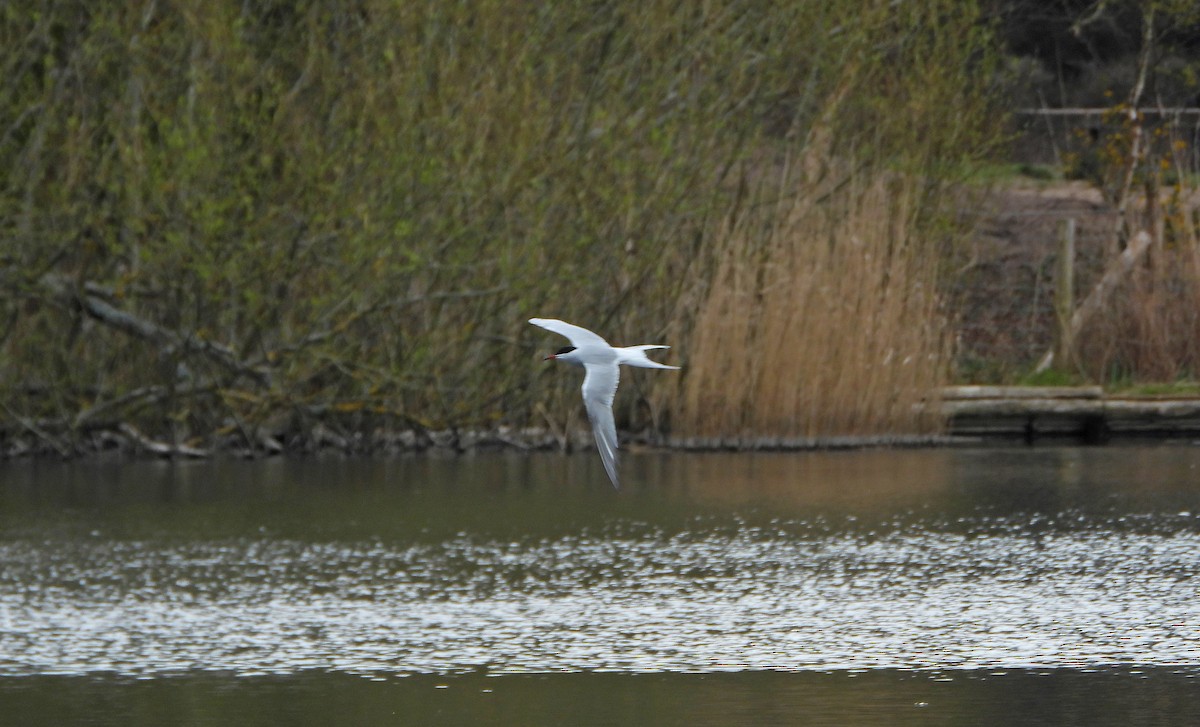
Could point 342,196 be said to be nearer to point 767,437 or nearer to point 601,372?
point 767,437

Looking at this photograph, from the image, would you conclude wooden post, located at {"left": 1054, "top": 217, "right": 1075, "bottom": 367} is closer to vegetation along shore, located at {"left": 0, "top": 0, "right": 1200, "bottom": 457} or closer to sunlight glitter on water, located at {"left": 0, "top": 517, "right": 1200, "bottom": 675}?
vegetation along shore, located at {"left": 0, "top": 0, "right": 1200, "bottom": 457}

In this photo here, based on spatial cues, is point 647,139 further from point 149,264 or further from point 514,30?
point 149,264

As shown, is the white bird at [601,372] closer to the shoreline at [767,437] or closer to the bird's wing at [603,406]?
the bird's wing at [603,406]

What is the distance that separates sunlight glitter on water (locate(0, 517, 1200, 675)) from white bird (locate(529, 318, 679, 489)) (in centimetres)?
78

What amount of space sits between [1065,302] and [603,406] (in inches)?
516

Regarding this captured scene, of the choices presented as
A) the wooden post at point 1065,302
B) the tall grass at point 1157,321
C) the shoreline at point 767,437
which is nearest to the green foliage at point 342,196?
the shoreline at point 767,437

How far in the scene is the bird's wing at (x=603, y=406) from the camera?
8.00 metres

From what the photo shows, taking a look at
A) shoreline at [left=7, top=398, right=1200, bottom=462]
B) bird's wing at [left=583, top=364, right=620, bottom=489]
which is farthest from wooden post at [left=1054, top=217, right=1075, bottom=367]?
bird's wing at [left=583, top=364, right=620, bottom=489]

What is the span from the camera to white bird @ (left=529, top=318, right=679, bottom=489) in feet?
26.4

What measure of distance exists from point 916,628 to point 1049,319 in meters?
14.4

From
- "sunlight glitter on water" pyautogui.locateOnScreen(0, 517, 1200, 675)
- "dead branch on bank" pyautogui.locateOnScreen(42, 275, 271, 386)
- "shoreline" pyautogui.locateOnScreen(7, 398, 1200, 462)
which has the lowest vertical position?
"sunlight glitter on water" pyautogui.locateOnScreen(0, 517, 1200, 675)

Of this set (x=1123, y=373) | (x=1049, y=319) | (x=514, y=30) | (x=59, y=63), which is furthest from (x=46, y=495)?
(x=1049, y=319)

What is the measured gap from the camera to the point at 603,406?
27.1ft

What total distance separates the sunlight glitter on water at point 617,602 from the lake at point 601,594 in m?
0.03
